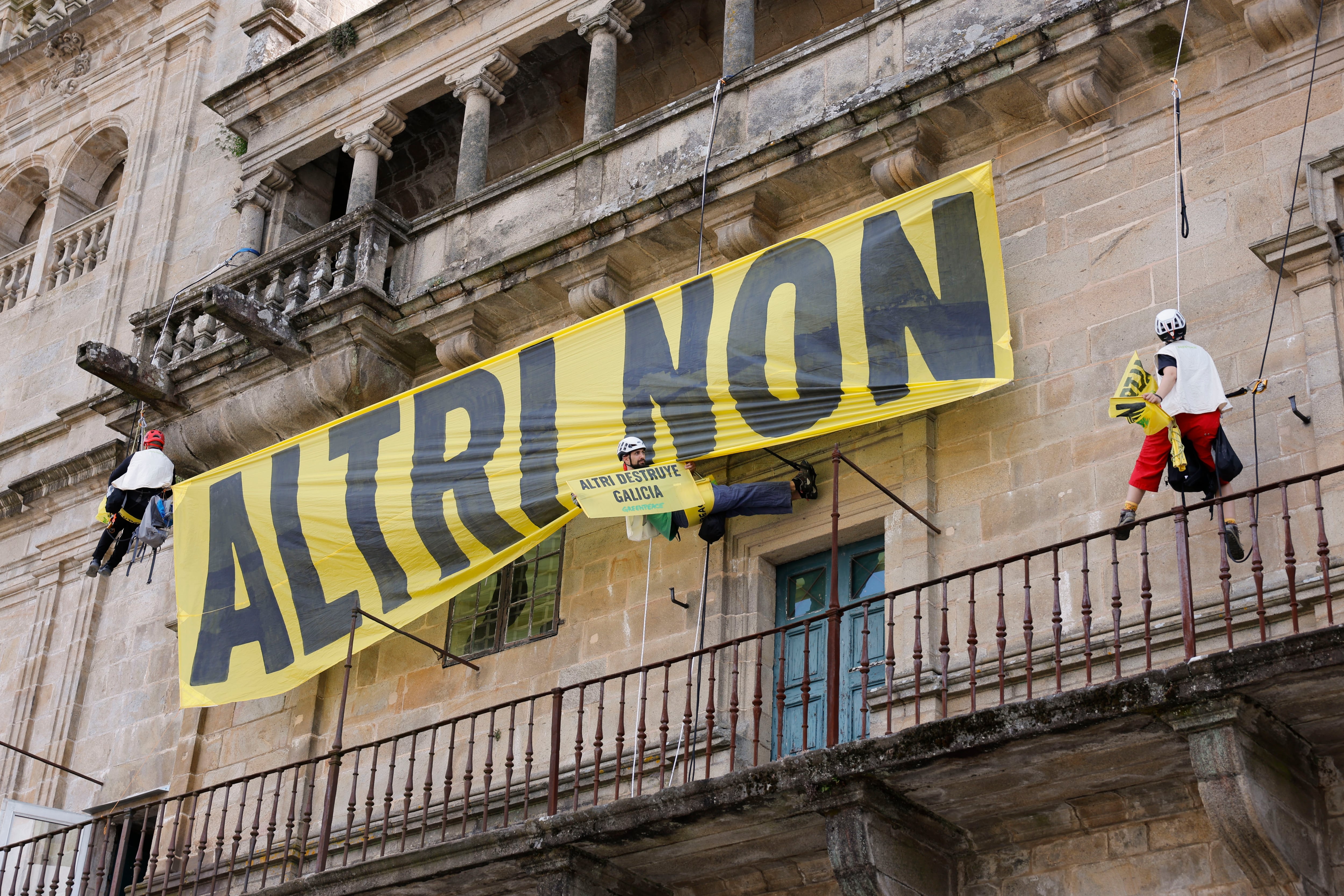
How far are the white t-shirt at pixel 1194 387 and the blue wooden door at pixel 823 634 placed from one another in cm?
248

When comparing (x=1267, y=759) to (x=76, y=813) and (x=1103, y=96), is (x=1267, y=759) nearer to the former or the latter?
(x=1103, y=96)

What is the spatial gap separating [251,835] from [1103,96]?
7.44m

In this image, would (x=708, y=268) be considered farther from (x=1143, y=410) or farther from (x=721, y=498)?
(x=1143, y=410)

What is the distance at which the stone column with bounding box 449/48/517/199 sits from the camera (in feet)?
50.4

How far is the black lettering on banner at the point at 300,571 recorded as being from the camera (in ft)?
43.0

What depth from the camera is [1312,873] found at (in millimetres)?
8648

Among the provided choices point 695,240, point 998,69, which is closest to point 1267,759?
point 998,69

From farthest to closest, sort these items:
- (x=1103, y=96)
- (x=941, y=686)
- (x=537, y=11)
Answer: (x=537, y=11)
(x=1103, y=96)
(x=941, y=686)

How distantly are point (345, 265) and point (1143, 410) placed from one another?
24.4 feet

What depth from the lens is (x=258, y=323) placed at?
14359 mm

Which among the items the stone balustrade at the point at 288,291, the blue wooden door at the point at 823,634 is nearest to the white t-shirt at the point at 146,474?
the stone balustrade at the point at 288,291

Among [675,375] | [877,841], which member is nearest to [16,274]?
[675,375]

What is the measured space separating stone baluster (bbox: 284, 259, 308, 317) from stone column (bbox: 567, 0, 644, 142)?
8.71 ft

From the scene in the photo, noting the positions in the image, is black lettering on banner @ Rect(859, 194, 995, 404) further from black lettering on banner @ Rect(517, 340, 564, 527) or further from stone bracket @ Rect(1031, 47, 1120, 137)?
black lettering on banner @ Rect(517, 340, 564, 527)
